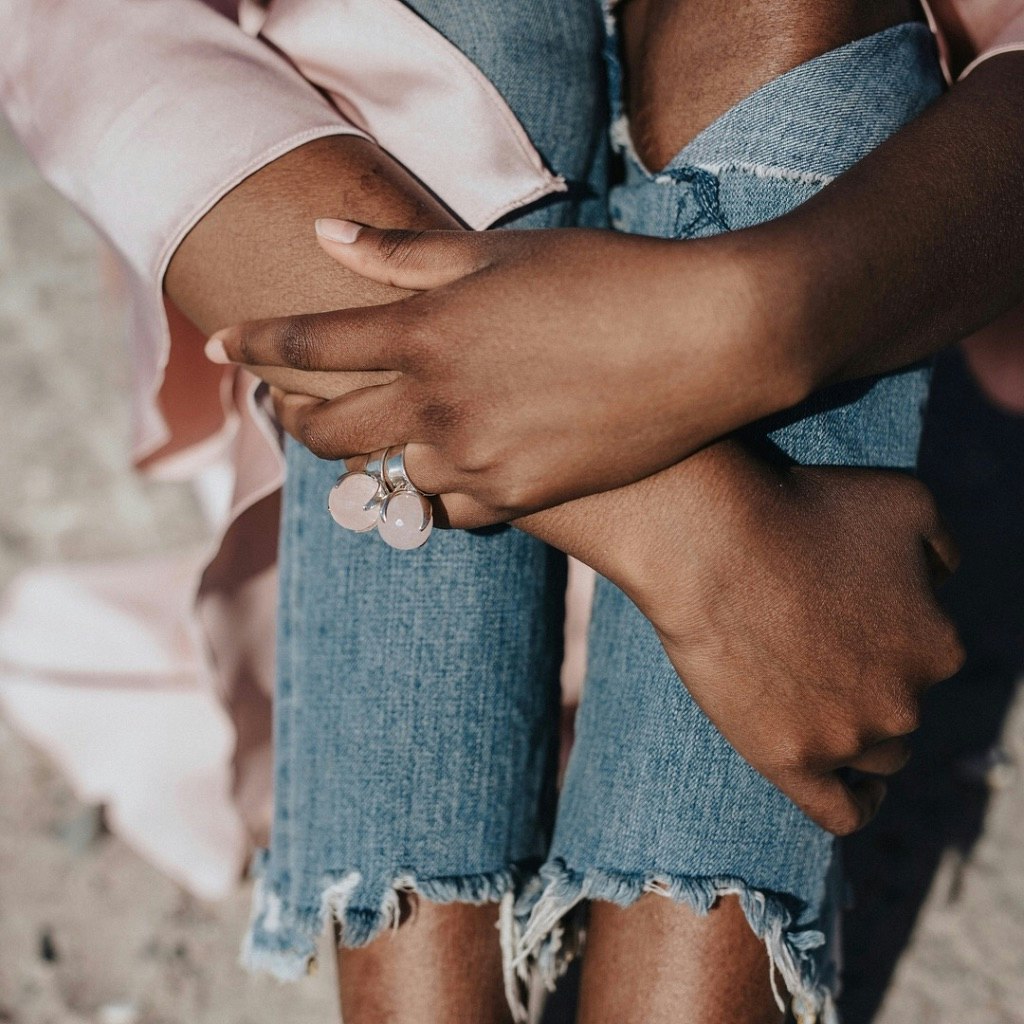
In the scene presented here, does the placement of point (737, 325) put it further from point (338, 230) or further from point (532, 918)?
point (532, 918)

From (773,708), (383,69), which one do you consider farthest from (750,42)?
(773,708)

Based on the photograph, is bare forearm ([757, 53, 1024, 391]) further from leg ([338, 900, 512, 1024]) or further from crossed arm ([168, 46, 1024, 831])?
leg ([338, 900, 512, 1024])

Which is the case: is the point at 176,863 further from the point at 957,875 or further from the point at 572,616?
the point at 957,875

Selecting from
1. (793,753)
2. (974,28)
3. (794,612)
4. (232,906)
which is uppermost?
(974,28)

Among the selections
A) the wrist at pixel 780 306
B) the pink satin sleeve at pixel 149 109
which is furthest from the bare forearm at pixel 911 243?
the pink satin sleeve at pixel 149 109

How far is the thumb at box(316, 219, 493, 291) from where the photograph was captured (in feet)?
2.87

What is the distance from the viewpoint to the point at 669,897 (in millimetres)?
979

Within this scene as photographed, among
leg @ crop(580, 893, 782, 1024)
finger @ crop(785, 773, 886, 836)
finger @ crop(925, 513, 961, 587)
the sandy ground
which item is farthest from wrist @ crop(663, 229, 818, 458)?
the sandy ground

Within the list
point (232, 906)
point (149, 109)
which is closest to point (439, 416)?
point (149, 109)

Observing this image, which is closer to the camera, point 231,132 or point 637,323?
point 637,323

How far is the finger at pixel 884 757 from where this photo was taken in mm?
992

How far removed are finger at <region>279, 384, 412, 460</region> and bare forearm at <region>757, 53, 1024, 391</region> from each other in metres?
0.33

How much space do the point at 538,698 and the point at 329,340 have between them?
450 millimetres

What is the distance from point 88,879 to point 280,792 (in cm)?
80
